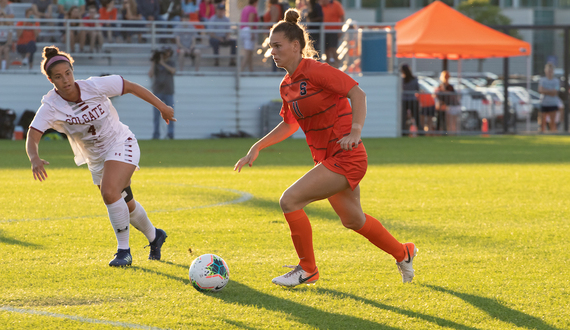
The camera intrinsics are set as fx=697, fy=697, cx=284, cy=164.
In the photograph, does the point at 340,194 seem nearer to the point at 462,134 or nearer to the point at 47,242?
the point at 47,242

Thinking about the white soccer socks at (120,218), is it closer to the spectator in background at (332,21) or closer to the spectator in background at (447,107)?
the spectator in background at (332,21)

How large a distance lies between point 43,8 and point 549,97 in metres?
15.7

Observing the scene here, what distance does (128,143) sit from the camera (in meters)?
5.32

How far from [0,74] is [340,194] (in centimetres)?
1640

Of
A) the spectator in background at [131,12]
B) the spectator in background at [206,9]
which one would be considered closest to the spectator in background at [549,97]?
the spectator in background at [206,9]

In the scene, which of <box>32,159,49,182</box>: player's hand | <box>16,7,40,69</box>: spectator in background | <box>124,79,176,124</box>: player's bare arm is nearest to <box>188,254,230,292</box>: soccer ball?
<box>124,79,176,124</box>: player's bare arm

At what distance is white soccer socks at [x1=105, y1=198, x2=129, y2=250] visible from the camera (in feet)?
16.6

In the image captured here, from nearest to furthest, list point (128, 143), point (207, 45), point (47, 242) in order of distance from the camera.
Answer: point (128, 143), point (47, 242), point (207, 45)

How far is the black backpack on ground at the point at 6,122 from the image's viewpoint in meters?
17.9

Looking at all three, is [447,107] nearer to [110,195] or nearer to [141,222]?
[141,222]

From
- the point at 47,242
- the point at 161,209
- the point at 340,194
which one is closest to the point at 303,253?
the point at 340,194

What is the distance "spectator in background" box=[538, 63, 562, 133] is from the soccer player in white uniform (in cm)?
1849

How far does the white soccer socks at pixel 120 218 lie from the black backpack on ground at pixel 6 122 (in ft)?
46.5

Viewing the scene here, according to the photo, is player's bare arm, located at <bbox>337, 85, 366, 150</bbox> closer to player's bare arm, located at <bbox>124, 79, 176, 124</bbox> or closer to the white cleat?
the white cleat
